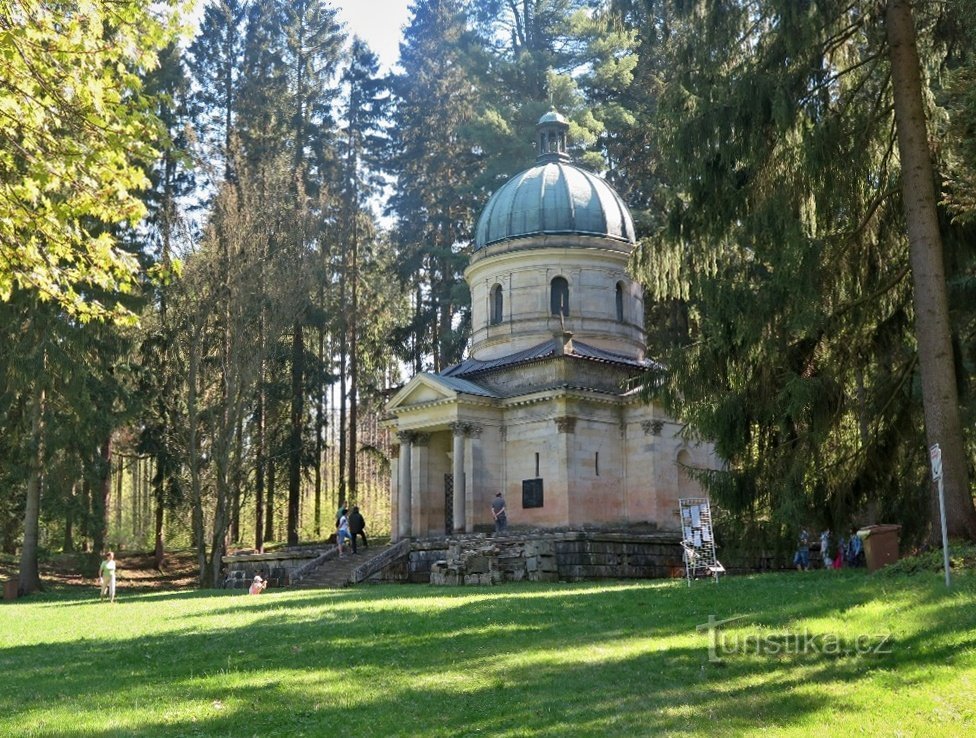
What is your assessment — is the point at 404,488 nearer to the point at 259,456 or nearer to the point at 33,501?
the point at 259,456

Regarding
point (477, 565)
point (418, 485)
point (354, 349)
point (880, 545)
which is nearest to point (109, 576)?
point (477, 565)

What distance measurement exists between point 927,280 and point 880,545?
12.4 feet

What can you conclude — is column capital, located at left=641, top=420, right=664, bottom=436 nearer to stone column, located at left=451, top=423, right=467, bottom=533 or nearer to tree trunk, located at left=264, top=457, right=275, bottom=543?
stone column, located at left=451, top=423, right=467, bottom=533

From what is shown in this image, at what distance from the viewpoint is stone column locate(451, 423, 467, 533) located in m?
32.3

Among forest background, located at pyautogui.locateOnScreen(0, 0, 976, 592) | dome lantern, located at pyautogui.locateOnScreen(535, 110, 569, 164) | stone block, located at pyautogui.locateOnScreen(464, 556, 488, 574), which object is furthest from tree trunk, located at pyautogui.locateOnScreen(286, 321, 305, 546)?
stone block, located at pyautogui.locateOnScreen(464, 556, 488, 574)

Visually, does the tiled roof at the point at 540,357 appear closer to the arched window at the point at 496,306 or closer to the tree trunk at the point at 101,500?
the arched window at the point at 496,306

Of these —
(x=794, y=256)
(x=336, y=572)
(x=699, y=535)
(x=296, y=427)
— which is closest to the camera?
(x=794, y=256)

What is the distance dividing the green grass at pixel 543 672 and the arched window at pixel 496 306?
889 inches

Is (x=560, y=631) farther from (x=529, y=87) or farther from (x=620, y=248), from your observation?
(x=529, y=87)

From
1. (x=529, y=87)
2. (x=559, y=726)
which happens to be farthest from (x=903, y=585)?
(x=529, y=87)

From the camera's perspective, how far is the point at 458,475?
3228 cm

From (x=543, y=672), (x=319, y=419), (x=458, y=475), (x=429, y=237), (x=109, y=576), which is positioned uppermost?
(x=429, y=237)

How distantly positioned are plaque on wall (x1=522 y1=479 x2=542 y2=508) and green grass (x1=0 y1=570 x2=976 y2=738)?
17491 millimetres

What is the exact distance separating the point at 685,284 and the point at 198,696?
11635 millimetres
